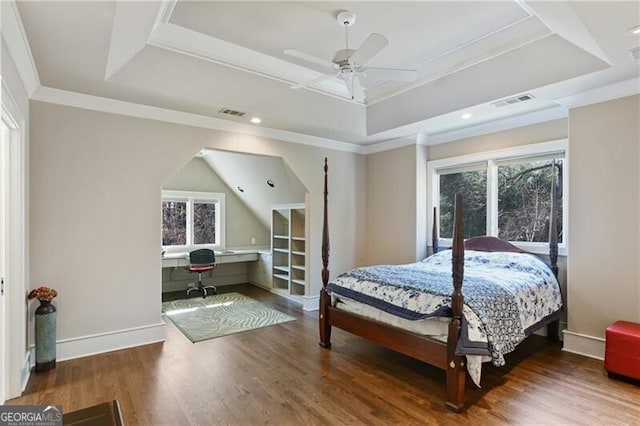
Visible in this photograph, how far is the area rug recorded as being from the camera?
4365 mm

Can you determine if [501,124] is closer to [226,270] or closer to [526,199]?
[526,199]

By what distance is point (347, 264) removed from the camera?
5.89 meters

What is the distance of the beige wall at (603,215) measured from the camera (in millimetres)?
3334

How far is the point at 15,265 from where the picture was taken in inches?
111

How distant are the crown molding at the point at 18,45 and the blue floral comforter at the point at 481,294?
3305mm

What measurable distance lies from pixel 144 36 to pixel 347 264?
429 centimetres

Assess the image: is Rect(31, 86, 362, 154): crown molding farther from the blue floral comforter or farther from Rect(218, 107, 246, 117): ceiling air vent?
the blue floral comforter

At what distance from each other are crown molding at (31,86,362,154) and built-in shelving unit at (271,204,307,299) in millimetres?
1202

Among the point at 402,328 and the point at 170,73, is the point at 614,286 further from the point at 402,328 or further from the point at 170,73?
the point at 170,73

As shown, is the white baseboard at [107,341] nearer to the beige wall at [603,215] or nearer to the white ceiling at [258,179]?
Answer: the white ceiling at [258,179]

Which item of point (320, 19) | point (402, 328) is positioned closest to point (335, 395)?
point (402, 328)

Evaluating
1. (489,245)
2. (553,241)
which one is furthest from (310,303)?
(553,241)

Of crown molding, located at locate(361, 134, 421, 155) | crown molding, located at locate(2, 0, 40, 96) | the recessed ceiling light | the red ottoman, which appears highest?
the recessed ceiling light

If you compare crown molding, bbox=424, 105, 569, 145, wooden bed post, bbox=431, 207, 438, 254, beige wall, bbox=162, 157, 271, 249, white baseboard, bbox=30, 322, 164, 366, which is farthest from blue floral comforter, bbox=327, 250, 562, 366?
beige wall, bbox=162, 157, 271, 249
